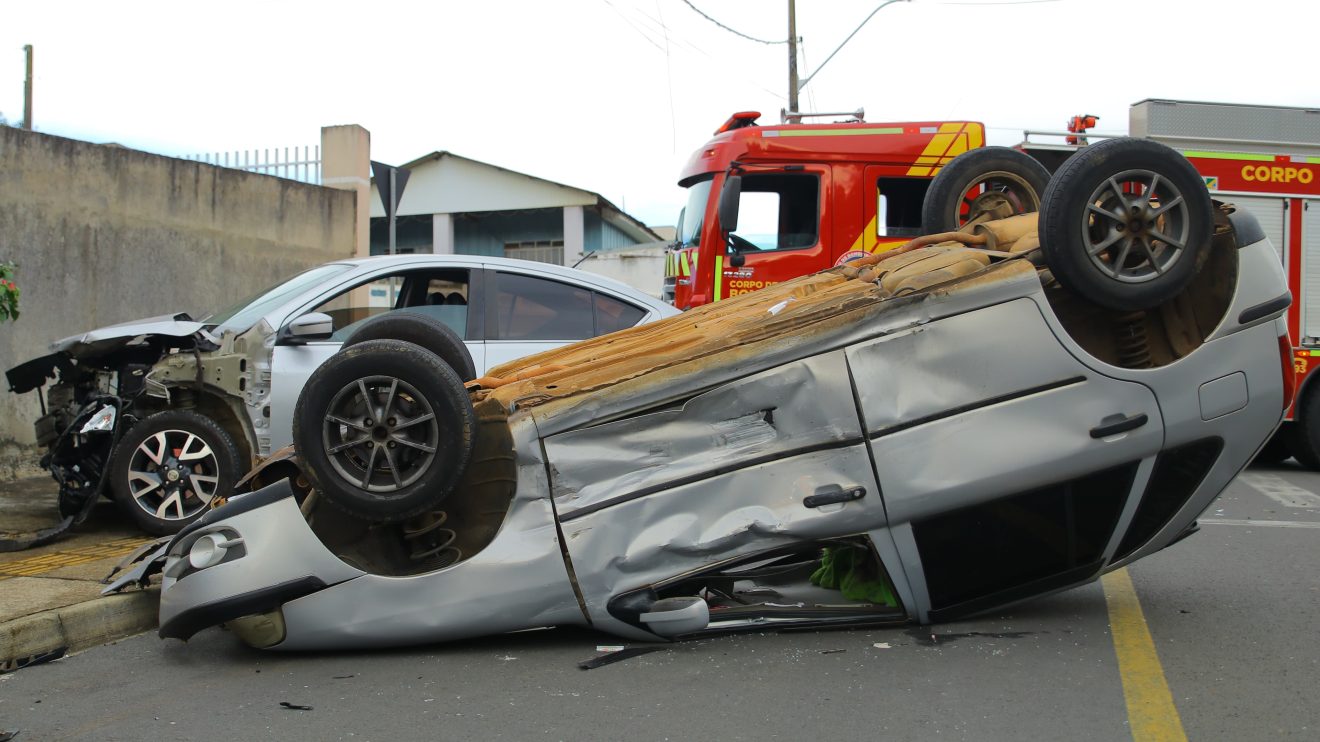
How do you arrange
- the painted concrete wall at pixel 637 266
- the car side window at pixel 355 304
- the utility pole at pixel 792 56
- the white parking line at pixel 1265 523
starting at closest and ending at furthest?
the car side window at pixel 355 304
the white parking line at pixel 1265 523
the utility pole at pixel 792 56
the painted concrete wall at pixel 637 266

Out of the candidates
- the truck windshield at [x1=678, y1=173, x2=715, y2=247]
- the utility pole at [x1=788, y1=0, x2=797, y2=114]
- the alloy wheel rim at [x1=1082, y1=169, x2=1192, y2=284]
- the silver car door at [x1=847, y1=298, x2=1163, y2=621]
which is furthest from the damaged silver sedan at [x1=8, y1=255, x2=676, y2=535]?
the utility pole at [x1=788, y1=0, x2=797, y2=114]

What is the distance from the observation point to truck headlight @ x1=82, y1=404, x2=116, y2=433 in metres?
6.33

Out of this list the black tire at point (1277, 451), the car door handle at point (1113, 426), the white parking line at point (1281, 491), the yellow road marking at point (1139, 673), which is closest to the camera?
the yellow road marking at point (1139, 673)

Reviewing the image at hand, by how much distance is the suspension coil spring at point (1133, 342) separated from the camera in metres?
4.48

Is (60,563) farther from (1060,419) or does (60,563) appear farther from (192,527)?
(1060,419)

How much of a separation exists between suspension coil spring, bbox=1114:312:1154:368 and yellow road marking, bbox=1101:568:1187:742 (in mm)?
1101

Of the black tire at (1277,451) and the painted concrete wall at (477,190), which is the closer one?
the black tire at (1277,451)

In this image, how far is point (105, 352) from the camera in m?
6.50

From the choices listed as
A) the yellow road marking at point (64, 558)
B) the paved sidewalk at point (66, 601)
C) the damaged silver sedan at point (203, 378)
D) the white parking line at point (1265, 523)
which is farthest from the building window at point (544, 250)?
the yellow road marking at point (64, 558)

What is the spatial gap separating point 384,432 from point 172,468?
302cm

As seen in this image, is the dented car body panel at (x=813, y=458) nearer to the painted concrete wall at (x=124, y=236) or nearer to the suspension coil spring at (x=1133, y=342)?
the suspension coil spring at (x=1133, y=342)

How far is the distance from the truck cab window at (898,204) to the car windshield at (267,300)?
18.2 feet

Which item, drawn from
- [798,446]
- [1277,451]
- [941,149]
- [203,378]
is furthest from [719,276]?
[798,446]

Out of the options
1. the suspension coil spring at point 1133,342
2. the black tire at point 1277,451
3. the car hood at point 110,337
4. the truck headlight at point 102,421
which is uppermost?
the car hood at point 110,337
